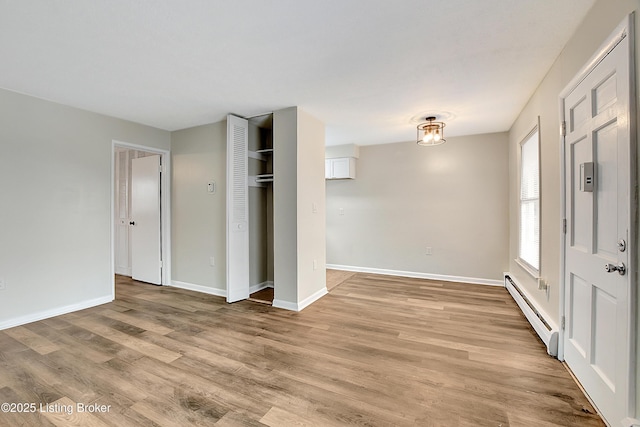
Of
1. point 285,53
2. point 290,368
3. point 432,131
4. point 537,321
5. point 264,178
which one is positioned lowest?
point 290,368

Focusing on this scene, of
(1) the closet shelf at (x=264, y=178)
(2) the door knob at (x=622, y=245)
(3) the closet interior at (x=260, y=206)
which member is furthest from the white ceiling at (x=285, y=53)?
(2) the door knob at (x=622, y=245)

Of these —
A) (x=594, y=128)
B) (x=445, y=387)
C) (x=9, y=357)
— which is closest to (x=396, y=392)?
(x=445, y=387)

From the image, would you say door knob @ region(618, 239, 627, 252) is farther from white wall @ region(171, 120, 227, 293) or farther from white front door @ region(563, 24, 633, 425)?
white wall @ region(171, 120, 227, 293)

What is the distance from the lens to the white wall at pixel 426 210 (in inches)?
173

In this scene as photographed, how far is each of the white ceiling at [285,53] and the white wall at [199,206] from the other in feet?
2.37

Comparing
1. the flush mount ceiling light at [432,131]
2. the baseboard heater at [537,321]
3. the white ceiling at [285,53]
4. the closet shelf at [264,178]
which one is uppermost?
the white ceiling at [285,53]

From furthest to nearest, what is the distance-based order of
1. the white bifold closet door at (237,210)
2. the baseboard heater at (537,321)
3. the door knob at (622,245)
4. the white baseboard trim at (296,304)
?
the white bifold closet door at (237,210) < the white baseboard trim at (296,304) < the baseboard heater at (537,321) < the door knob at (622,245)

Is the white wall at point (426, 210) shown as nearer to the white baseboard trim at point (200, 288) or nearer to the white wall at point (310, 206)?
the white wall at point (310, 206)

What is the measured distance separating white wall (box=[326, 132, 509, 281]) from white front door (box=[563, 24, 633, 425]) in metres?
2.52

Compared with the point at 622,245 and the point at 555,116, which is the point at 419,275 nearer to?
the point at 555,116

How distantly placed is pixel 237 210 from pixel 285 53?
2122mm

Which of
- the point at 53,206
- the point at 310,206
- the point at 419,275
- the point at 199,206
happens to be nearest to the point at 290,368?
the point at 310,206

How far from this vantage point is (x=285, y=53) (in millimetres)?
2148

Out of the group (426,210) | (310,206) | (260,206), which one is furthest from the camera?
(426,210)
